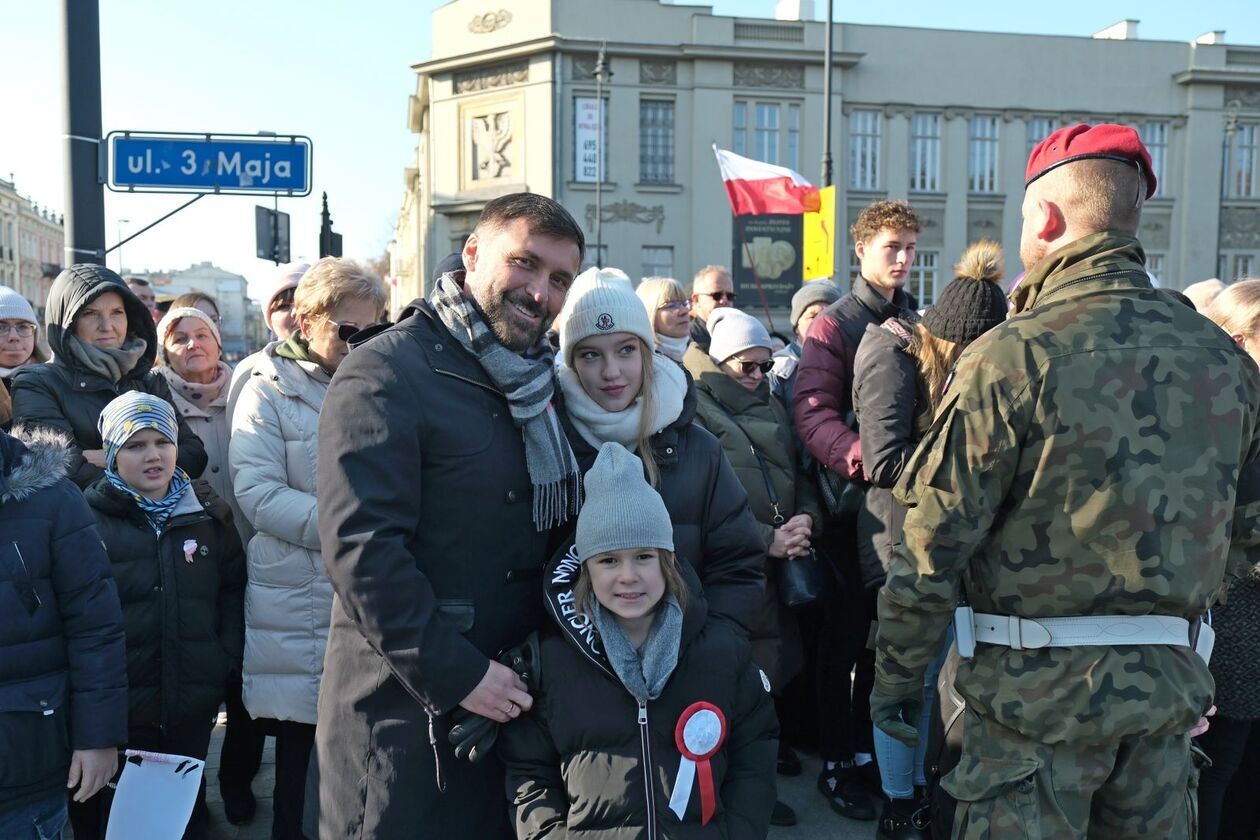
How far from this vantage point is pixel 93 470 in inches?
140

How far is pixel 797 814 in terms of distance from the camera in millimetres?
3959

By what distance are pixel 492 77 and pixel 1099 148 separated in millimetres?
30848

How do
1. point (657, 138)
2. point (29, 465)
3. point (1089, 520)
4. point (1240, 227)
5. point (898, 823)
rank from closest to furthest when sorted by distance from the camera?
point (1089, 520) → point (29, 465) → point (898, 823) → point (657, 138) → point (1240, 227)

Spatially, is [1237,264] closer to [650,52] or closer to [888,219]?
[650,52]

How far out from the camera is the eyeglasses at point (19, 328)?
14.3 feet

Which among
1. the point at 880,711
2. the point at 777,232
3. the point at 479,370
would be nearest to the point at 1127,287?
the point at 880,711

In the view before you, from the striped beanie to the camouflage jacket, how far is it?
2589mm

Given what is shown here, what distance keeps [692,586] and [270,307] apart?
2822 mm

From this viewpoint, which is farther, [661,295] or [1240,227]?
[1240,227]

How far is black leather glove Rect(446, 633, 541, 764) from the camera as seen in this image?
7.17ft

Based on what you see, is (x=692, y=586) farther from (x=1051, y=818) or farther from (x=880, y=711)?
(x=1051, y=818)

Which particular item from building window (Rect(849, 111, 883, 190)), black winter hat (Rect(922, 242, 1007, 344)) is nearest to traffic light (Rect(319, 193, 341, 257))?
black winter hat (Rect(922, 242, 1007, 344))

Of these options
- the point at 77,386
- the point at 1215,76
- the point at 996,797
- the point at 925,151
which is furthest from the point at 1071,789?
the point at 1215,76

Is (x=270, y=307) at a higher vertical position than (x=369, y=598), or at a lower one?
higher
